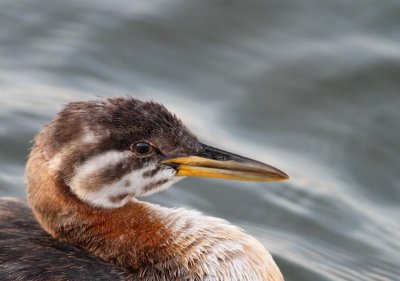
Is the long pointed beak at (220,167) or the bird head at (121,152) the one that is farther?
the long pointed beak at (220,167)

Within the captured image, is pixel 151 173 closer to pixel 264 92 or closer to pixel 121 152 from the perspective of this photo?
pixel 121 152

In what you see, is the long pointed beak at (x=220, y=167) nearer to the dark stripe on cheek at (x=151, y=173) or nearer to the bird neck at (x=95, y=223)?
the dark stripe on cheek at (x=151, y=173)

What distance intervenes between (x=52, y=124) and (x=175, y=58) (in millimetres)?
5284

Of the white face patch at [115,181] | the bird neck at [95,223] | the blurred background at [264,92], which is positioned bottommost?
the bird neck at [95,223]

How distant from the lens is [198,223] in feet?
28.8

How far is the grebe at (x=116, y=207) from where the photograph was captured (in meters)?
8.12

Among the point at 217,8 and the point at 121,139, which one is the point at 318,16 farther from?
the point at 121,139

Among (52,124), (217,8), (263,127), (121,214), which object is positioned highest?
(217,8)

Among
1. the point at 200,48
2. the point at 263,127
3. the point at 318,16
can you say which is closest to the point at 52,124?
the point at 263,127

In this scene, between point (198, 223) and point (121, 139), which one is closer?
point (121, 139)

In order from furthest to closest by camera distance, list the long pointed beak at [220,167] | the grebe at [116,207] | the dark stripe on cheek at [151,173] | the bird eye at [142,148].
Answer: the long pointed beak at [220,167] → the dark stripe on cheek at [151,173] → the bird eye at [142,148] → the grebe at [116,207]

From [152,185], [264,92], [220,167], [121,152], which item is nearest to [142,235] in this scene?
[152,185]

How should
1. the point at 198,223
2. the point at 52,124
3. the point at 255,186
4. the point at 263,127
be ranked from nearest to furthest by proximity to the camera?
the point at 52,124, the point at 198,223, the point at 255,186, the point at 263,127

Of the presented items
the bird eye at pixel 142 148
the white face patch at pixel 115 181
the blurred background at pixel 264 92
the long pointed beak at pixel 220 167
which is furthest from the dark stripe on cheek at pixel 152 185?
the blurred background at pixel 264 92
